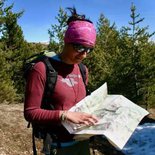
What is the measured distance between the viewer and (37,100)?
245 cm

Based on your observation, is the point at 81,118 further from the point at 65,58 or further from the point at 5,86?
the point at 5,86

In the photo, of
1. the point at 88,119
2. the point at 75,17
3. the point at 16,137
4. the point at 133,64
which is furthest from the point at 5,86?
the point at 88,119

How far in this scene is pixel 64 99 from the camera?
2.59m

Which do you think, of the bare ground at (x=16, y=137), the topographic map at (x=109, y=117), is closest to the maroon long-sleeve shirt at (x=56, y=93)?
the topographic map at (x=109, y=117)

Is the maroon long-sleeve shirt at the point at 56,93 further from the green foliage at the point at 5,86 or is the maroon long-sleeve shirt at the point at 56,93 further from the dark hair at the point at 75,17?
the green foliage at the point at 5,86

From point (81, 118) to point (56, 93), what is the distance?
30 cm

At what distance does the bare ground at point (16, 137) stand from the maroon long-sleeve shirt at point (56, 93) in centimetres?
573

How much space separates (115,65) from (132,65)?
1.26 metres

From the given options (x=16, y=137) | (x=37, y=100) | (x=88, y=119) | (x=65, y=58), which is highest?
(x=65, y=58)

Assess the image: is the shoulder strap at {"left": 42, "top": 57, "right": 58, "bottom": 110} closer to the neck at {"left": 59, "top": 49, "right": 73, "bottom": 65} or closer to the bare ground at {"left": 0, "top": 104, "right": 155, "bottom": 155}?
the neck at {"left": 59, "top": 49, "right": 73, "bottom": 65}

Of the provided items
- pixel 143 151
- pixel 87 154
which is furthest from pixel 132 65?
pixel 87 154

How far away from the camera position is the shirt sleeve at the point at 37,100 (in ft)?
7.90

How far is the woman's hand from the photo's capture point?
2.36 m

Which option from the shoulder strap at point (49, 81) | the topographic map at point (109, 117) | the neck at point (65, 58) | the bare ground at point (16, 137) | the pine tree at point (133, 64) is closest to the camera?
the topographic map at point (109, 117)
